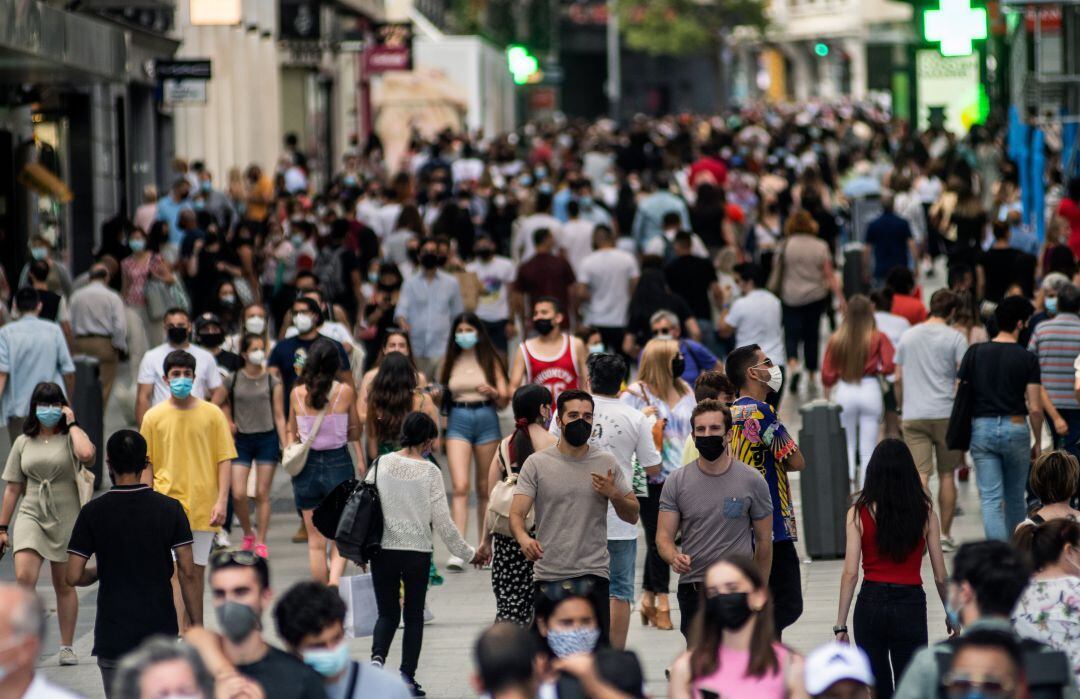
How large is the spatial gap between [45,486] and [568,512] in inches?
114

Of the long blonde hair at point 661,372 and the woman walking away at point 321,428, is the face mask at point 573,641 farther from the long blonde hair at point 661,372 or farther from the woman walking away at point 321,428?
the woman walking away at point 321,428

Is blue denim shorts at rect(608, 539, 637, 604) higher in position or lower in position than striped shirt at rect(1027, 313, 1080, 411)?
lower

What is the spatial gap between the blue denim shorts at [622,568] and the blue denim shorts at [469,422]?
2775 mm

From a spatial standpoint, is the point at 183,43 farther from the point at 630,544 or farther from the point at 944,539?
the point at 630,544

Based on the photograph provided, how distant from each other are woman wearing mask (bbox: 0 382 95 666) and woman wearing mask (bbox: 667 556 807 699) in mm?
4705

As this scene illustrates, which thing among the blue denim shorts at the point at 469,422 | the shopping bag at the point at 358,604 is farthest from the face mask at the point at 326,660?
the blue denim shorts at the point at 469,422

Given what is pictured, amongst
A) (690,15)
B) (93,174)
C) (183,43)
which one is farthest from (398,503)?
(690,15)

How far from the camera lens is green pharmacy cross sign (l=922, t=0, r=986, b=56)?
18.0 meters

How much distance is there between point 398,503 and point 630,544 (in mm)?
1187

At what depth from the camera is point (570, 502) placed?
8.80 m

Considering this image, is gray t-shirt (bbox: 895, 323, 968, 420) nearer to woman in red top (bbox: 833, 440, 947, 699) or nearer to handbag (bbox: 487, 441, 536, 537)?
handbag (bbox: 487, 441, 536, 537)

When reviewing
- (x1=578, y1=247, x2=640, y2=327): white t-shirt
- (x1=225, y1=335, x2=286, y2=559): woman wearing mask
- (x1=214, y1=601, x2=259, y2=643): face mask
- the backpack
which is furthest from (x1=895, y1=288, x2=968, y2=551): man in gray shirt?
(x1=214, y1=601, x2=259, y2=643): face mask

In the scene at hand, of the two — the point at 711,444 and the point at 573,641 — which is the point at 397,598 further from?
the point at 573,641

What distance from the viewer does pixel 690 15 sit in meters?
91.1
